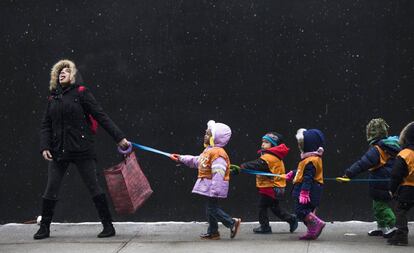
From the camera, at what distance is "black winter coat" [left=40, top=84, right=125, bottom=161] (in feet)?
27.1

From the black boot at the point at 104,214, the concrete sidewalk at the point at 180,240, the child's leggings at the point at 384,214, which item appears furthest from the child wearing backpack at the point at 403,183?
the black boot at the point at 104,214

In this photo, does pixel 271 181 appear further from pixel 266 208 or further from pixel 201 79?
pixel 201 79

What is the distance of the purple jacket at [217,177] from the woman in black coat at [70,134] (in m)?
0.85

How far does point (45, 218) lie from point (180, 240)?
1.35 m

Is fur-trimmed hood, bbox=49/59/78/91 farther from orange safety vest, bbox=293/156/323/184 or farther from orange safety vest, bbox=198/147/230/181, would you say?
orange safety vest, bbox=293/156/323/184

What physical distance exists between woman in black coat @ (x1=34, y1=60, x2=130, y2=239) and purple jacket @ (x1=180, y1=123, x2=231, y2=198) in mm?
853

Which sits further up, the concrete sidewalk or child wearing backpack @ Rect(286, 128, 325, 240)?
child wearing backpack @ Rect(286, 128, 325, 240)

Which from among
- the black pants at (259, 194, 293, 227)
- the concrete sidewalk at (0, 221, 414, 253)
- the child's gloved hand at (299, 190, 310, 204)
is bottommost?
the concrete sidewalk at (0, 221, 414, 253)

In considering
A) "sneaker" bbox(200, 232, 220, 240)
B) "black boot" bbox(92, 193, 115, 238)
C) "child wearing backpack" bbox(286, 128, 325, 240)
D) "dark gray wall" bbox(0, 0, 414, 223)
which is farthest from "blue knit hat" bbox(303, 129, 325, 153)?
"black boot" bbox(92, 193, 115, 238)

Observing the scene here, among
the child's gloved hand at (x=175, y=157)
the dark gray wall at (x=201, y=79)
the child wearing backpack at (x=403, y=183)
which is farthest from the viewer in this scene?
the dark gray wall at (x=201, y=79)

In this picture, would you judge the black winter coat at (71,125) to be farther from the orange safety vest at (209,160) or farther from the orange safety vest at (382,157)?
the orange safety vest at (382,157)

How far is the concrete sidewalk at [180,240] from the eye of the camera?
7.77 m

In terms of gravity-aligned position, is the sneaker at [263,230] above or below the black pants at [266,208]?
below

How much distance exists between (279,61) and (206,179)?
1.66 m
